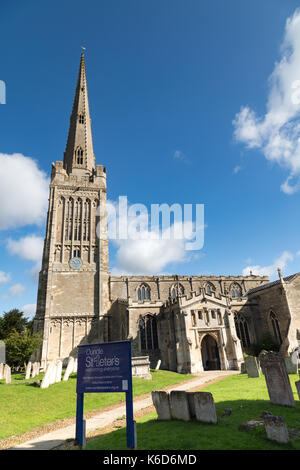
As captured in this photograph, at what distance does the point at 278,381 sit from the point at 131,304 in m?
20.5

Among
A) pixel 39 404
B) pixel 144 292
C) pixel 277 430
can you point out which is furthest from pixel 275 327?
pixel 277 430

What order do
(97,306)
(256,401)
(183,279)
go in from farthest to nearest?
(183,279), (97,306), (256,401)

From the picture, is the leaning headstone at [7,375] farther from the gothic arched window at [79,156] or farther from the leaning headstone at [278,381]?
the gothic arched window at [79,156]

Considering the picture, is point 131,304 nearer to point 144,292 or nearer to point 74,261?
point 144,292

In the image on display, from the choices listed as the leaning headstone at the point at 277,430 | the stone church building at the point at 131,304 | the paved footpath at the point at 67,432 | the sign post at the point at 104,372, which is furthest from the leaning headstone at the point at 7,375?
the leaning headstone at the point at 277,430

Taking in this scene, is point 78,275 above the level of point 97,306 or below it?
above

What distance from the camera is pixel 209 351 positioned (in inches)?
1122

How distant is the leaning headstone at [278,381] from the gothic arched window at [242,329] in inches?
872

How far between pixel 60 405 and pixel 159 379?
950cm

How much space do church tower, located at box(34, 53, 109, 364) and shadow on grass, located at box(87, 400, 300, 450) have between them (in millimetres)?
22711

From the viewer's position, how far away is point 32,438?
7.60 m
